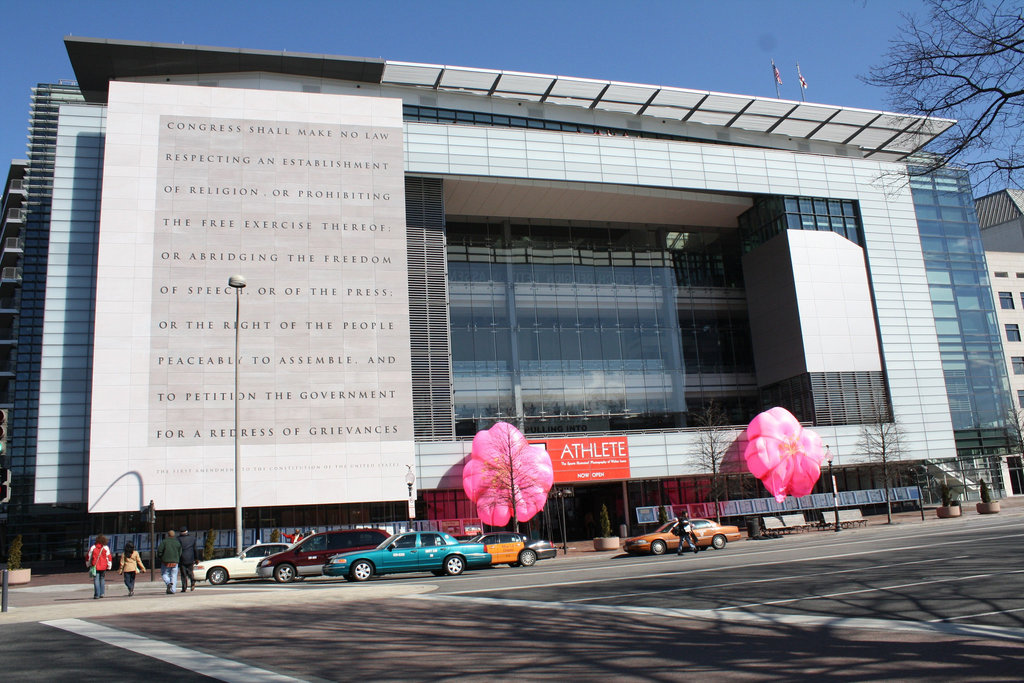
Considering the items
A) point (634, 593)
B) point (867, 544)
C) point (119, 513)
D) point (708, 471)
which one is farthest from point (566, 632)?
point (708, 471)

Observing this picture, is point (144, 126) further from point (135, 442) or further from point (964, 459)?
point (964, 459)

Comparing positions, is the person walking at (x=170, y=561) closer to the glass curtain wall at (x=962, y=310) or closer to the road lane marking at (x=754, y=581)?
the road lane marking at (x=754, y=581)

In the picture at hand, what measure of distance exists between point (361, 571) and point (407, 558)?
4.72ft

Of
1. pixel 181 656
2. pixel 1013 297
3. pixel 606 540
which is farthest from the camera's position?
pixel 1013 297

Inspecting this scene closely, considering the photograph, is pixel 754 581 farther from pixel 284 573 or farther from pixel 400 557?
pixel 284 573

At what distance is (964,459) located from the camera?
50906 mm

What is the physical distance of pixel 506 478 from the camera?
3753 centimetres

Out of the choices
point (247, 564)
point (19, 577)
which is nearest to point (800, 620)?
point (247, 564)

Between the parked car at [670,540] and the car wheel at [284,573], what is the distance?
12988 millimetres

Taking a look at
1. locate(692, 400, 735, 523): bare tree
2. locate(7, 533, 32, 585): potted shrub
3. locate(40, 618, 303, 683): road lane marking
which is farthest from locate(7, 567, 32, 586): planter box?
locate(692, 400, 735, 523): bare tree

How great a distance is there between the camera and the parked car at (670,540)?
31422 millimetres

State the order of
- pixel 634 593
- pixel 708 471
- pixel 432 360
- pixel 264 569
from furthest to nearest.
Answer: pixel 708 471 → pixel 432 360 → pixel 264 569 → pixel 634 593

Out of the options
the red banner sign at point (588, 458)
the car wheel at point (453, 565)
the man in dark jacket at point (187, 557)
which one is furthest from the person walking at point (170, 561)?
the red banner sign at point (588, 458)

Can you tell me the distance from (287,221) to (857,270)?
1371 inches
